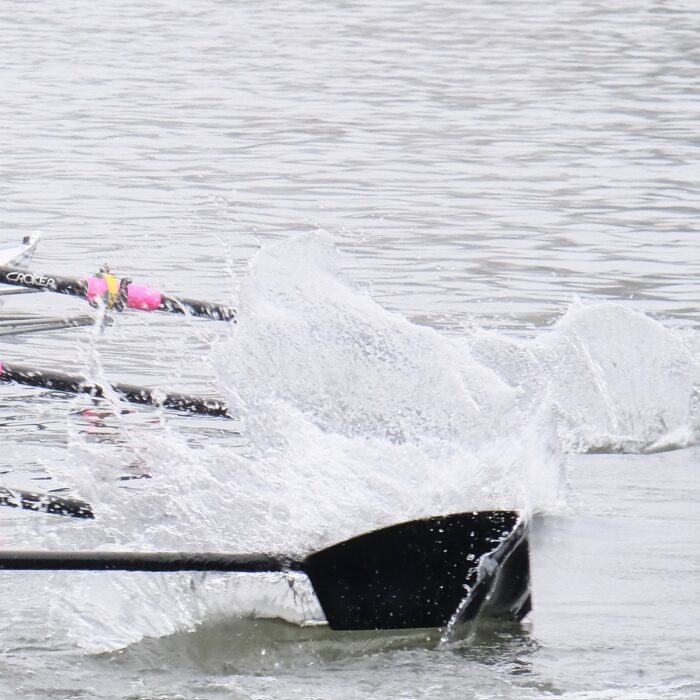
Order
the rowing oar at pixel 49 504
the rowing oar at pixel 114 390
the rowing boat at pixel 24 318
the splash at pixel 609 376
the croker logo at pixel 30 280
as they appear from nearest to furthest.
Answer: the rowing oar at pixel 49 504, the rowing oar at pixel 114 390, the splash at pixel 609 376, the croker logo at pixel 30 280, the rowing boat at pixel 24 318

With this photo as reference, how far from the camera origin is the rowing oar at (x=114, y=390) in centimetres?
830

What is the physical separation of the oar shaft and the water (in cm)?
36

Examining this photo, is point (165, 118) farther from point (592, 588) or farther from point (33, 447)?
point (592, 588)

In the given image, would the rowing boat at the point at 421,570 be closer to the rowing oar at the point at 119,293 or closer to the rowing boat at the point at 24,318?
the rowing oar at the point at 119,293

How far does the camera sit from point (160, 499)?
22.3ft

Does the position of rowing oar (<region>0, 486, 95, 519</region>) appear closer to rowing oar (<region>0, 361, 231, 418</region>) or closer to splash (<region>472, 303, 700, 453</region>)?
rowing oar (<region>0, 361, 231, 418</region>)

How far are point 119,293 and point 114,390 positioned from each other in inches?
36.5

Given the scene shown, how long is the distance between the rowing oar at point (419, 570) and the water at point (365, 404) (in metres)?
0.10

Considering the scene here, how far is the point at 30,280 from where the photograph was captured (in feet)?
30.1

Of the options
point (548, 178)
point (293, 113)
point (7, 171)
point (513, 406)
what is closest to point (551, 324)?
point (513, 406)

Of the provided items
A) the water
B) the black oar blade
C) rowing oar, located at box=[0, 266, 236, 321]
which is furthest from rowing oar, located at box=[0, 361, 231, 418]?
the black oar blade

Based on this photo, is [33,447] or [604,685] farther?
[33,447]

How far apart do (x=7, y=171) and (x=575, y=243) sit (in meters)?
6.67

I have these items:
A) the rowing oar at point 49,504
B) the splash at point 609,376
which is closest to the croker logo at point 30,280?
the splash at point 609,376
